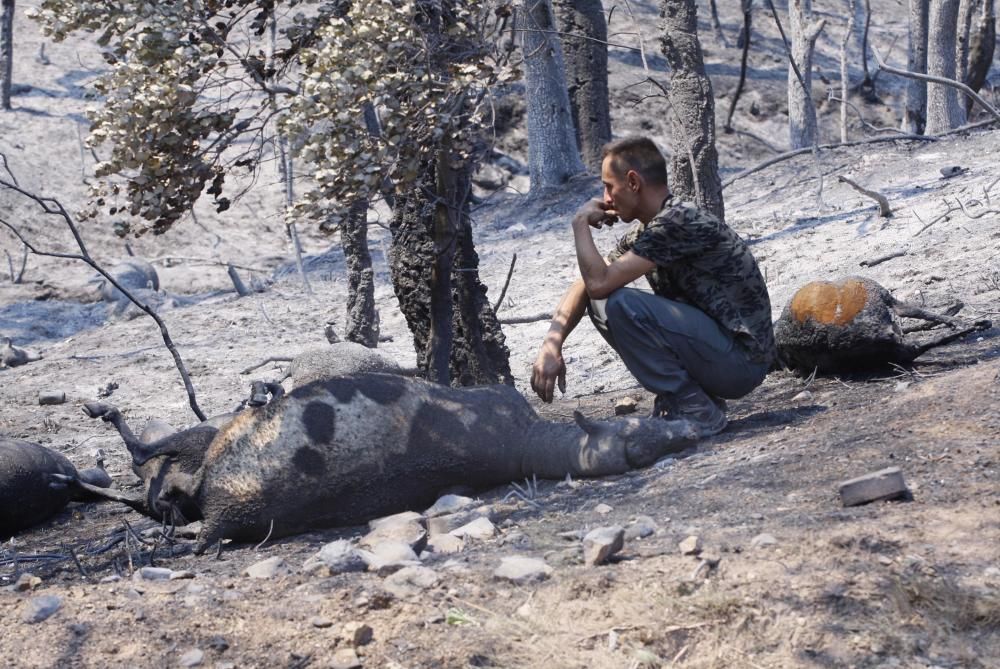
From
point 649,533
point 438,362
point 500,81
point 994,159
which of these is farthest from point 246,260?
point 649,533

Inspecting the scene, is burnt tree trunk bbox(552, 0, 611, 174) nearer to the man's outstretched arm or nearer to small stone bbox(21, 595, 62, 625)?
the man's outstretched arm

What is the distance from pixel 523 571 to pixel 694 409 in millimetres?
1769

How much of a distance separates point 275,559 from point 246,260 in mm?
12865

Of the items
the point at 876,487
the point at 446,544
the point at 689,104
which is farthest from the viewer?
the point at 689,104

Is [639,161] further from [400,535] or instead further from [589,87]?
[589,87]

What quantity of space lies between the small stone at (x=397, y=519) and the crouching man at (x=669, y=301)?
0.88 m

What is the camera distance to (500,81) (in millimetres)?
4883

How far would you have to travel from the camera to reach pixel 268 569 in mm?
3930

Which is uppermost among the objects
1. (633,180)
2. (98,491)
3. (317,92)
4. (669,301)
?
(317,92)

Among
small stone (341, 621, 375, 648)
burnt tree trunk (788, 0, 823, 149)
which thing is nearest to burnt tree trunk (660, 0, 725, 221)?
small stone (341, 621, 375, 648)

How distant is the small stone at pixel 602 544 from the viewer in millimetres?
3549

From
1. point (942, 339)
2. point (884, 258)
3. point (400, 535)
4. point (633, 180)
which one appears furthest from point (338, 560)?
point (884, 258)

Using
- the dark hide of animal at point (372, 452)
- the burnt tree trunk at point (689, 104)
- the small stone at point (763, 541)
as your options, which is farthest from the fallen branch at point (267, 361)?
the small stone at point (763, 541)

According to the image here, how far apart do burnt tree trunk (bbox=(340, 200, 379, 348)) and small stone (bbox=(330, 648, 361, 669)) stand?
18.8 ft
